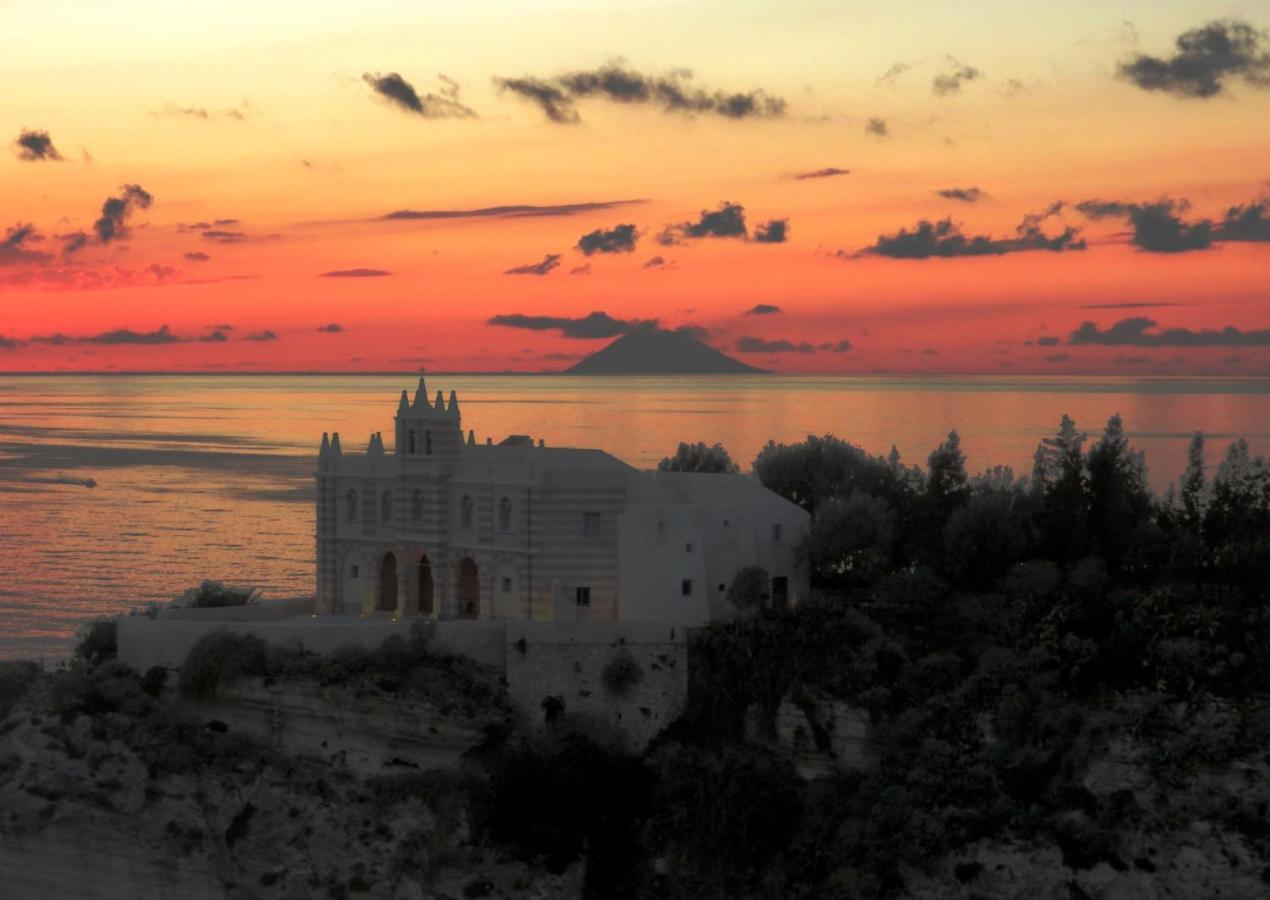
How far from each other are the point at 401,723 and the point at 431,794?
2434 millimetres

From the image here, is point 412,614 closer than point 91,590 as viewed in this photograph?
Yes

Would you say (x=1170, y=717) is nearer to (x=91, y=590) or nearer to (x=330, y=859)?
(x=330, y=859)

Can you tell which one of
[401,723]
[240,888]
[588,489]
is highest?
[588,489]

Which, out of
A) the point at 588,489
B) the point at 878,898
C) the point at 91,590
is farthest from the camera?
the point at 91,590

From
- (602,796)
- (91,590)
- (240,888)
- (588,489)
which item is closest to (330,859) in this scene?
(240,888)

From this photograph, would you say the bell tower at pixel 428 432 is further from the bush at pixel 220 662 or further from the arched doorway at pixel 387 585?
the bush at pixel 220 662

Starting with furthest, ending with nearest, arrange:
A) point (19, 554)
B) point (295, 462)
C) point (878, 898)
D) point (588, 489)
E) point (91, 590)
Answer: point (295, 462)
point (19, 554)
point (91, 590)
point (588, 489)
point (878, 898)

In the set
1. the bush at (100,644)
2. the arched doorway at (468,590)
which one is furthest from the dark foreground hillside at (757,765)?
the arched doorway at (468,590)

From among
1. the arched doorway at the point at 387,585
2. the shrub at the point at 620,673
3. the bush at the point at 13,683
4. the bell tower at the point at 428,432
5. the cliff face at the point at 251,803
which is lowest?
the cliff face at the point at 251,803

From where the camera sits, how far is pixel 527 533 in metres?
62.5

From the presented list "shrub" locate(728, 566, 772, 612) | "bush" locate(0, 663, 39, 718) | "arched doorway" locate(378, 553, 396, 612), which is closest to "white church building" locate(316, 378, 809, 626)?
"arched doorway" locate(378, 553, 396, 612)

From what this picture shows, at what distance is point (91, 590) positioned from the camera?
105 meters

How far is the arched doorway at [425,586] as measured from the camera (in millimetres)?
65312

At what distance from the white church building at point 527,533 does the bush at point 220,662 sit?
5974 millimetres
